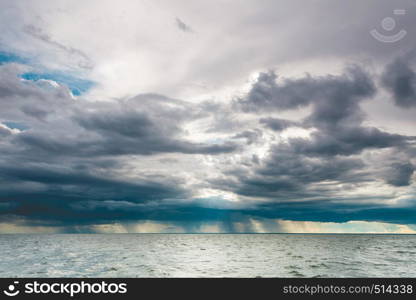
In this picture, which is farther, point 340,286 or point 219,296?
point 340,286

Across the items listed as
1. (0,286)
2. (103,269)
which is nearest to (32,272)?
(103,269)

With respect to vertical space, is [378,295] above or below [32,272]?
above

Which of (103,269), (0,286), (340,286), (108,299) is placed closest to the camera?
(108,299)

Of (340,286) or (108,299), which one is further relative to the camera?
(340,286)

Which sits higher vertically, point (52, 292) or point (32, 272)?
point (52, 292)

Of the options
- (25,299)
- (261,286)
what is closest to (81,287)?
(25,299)

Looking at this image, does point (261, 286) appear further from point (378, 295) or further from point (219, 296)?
point (378, 295)

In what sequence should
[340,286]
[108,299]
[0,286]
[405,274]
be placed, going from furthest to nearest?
[405,274], [340,286], [0,286], [108,299]

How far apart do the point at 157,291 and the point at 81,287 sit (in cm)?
415

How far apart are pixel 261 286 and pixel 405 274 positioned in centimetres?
2465

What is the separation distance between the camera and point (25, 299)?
1625cm

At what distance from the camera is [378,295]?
692 inches

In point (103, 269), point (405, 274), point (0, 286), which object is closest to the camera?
point (0, 286)

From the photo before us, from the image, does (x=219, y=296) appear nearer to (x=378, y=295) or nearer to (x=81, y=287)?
(x=81, y=287)
